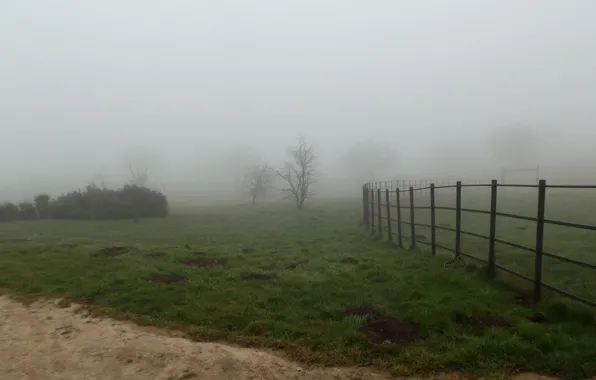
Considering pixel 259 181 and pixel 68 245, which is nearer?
pixel 68 245

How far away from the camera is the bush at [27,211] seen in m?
28.4

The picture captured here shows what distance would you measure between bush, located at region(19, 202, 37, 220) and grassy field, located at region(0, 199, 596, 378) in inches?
666

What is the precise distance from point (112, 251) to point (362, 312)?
367 inches

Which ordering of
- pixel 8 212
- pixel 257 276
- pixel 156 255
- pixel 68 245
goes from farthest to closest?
pixel 8 212, pixel 68 245, pixel 156 255, pixel 257 276

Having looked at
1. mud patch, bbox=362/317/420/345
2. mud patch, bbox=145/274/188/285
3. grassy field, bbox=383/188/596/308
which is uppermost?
grassy field, bbox=383/188/596/308

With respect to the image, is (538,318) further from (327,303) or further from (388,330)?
(327,303)

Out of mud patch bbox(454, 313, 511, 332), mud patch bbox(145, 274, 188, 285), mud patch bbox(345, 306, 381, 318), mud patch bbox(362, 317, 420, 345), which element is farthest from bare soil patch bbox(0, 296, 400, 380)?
mud patch bbox(145, 274, 188, 285)

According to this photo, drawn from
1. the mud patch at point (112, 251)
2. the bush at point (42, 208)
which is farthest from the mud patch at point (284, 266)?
the bush at point (42, 208)

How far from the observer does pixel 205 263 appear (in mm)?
11461

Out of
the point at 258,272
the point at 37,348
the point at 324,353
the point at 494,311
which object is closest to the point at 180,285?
the point at 258,272

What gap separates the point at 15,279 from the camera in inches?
390

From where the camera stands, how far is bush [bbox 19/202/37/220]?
28.4 metres

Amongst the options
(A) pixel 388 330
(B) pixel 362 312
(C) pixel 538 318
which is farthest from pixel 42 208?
(C) pixel 538 318

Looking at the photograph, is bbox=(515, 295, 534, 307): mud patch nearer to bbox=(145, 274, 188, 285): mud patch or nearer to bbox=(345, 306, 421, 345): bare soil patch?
bbox=(345, 306, 421, 345): bare soil patch
